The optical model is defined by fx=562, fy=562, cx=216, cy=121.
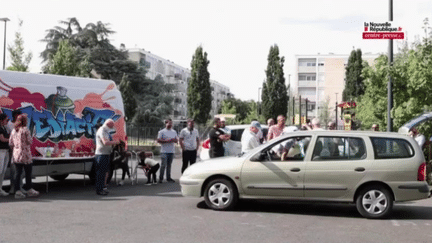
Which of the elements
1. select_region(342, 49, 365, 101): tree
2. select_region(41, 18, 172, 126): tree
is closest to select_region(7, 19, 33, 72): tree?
select_region(41, 18, 172, 126): tree

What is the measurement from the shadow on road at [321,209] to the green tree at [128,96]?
141ft

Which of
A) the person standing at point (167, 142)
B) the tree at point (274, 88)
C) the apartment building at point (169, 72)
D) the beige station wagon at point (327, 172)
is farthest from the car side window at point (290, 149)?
the apartment building at point (169, 72)

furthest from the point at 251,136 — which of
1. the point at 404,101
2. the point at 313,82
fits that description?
→ the point at 313,82

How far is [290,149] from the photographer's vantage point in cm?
988

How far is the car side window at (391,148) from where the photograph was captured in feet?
31.4

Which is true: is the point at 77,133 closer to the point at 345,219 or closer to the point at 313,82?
the point at 345,219

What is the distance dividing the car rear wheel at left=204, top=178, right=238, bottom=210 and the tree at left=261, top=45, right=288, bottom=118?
52.6 meters

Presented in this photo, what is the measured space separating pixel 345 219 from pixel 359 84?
57002mm

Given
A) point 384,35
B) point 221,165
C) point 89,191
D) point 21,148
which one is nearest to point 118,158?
point 89,191

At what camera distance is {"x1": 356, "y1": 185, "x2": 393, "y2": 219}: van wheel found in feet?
31.1

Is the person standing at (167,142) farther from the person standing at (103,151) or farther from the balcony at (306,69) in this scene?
the balcony at (306,69)

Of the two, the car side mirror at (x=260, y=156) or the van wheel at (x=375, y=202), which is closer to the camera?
the van wheel at (x=375, y=202)

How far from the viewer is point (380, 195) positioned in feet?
31.2

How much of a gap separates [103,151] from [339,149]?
5.09 m
